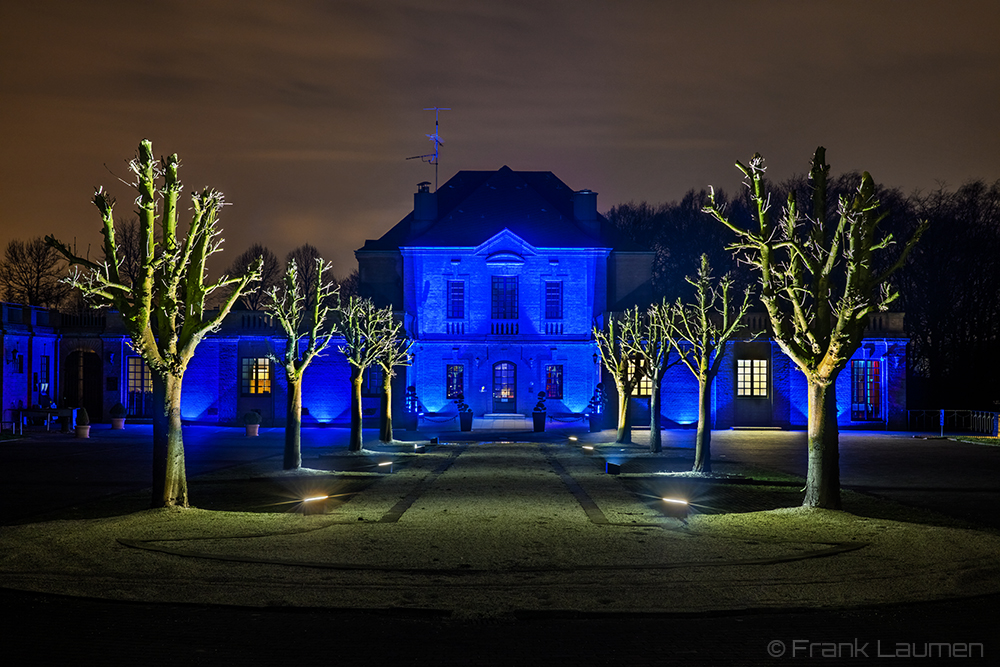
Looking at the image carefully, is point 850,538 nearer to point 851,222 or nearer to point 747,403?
point 851,222

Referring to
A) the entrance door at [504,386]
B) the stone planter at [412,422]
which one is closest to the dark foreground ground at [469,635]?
the stone planter at [412,422]

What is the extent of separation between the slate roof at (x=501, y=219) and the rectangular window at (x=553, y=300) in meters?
2.04

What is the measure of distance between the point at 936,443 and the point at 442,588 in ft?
97.6

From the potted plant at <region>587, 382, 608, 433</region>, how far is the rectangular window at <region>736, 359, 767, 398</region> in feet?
23.3

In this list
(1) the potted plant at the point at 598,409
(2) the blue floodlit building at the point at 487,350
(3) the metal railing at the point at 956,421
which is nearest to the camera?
(1) the potted plant at the point at 598,409

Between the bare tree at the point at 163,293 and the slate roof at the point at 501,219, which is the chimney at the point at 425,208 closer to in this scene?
the slate roof at the point at 501,219

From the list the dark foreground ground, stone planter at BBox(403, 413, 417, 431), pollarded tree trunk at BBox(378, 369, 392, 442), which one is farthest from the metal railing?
the dark foreground ground

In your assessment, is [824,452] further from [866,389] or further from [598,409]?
[866,389]

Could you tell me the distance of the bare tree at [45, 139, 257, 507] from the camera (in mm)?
13844

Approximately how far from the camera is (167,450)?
14094 millimetres

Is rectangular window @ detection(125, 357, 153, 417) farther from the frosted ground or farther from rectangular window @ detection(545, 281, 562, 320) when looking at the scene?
the frosted ground

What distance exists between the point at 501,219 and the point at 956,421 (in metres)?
24.6

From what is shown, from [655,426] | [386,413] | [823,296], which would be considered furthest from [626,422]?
[823,296]

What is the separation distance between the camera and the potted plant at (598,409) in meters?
37.9
